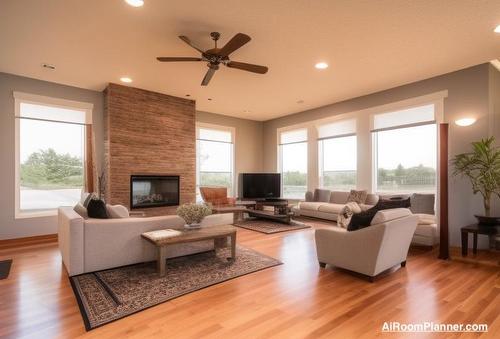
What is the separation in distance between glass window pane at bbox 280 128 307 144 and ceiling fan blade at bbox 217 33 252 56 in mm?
4858

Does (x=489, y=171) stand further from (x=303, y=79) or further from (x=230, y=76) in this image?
(x=230, y=76)

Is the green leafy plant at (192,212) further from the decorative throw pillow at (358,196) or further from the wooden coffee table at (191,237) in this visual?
the decorative throw pillow at (358,196)

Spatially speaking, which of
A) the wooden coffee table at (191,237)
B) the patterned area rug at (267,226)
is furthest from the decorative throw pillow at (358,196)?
the wooden coffee table at (191,237)

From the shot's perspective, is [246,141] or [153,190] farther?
[246,141]

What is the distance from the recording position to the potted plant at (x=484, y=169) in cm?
402

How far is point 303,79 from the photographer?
5137 mm

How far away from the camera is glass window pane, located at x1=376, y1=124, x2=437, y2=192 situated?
207 inches

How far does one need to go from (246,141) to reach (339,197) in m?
3.51

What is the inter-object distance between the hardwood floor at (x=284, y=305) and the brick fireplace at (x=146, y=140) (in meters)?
2.36

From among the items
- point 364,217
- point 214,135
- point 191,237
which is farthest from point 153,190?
point 364,217

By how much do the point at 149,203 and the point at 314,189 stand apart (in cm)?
430

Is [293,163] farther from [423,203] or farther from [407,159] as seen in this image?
[423,203]

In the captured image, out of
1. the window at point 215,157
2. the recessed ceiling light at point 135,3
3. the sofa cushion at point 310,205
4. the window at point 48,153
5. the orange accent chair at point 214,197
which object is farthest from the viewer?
the window at point 215,157

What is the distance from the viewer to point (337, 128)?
6.93 meters
